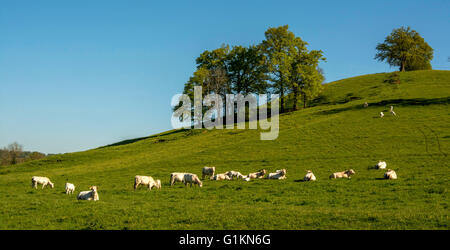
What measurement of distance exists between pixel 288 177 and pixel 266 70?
47626 millimetres

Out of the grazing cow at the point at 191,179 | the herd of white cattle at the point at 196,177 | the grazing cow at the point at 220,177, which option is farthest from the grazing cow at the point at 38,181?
the grazing cow at the point at 220,177

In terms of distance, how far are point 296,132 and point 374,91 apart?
112 ft

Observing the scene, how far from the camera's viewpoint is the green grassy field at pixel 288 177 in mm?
14086

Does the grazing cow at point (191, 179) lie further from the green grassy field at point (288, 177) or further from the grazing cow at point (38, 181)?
the grazing cow at point (38, 181)

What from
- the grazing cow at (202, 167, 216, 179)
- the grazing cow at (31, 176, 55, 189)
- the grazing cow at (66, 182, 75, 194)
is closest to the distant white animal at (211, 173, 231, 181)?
the grazing cow at (202, 167, 216, 179)

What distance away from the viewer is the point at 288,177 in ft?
92.0

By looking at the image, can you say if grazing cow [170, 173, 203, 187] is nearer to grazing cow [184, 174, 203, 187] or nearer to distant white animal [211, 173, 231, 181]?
grazing cow [184, 174, 203, 187]

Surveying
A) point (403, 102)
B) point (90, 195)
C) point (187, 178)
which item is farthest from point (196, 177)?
point (403, 102)

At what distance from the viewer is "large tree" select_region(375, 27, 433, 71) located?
100 m

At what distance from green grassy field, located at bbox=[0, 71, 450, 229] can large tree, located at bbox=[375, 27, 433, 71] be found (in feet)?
77.1

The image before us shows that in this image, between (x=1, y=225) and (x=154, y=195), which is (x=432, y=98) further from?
(x=1, y=225)

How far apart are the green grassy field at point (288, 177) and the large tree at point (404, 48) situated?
23.5 meters

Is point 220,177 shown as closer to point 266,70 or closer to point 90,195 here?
point 90,195

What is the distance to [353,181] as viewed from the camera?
78.4ft
